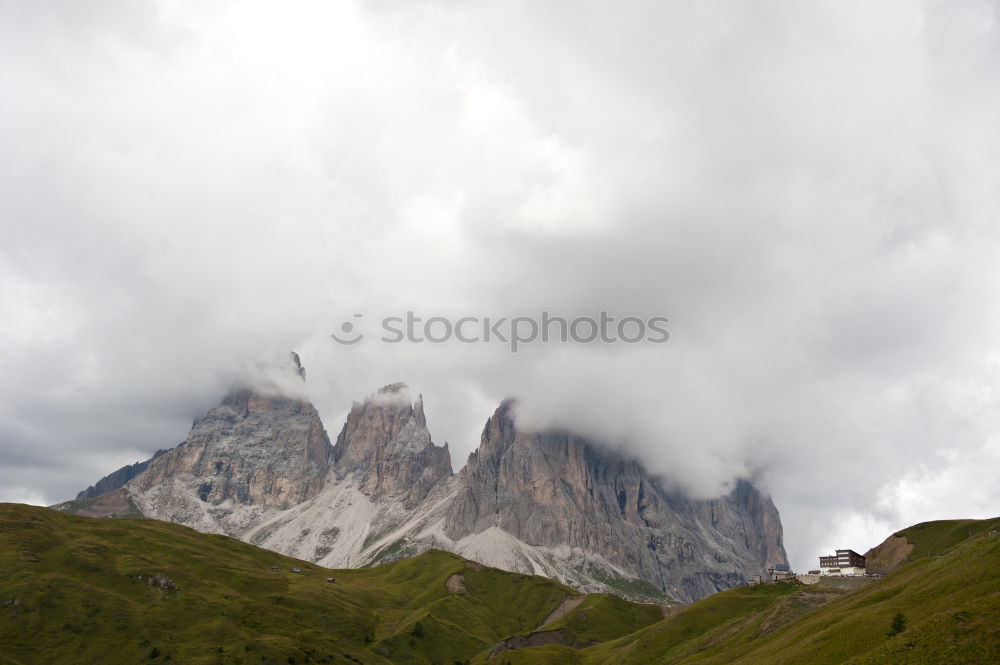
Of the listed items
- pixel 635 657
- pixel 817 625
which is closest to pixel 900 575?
pixel 817 625

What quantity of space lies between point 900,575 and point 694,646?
5868cm

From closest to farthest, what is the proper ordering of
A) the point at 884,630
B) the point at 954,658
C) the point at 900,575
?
the point at 954,658 < the point at 884,630 < the point at 900,575

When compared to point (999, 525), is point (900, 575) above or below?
below

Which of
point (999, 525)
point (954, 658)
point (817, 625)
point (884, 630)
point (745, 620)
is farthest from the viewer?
point (999, 525)

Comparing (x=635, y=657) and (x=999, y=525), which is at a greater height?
(x=999, y=525)

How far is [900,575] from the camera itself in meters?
136

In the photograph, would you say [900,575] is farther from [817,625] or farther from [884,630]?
[884,630]

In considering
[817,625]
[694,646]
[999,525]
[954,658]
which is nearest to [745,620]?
[694,646]

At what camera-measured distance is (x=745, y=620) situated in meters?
175

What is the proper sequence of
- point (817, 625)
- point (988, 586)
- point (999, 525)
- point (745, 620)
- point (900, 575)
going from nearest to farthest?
point (988, 586), point (817, 625), point (900, 575), point (745, 620), point (999, 525)

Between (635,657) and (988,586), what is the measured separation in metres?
125

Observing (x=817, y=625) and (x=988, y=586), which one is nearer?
(x=988, y=586)

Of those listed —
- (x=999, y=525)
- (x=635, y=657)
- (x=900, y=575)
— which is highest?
(x=999, y=525)

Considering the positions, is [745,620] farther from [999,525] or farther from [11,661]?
[11,661]
